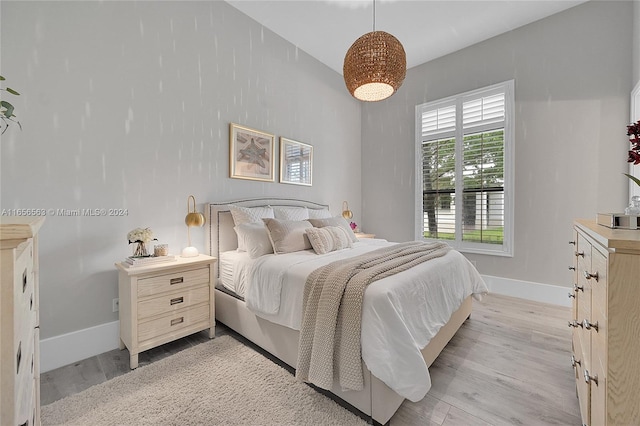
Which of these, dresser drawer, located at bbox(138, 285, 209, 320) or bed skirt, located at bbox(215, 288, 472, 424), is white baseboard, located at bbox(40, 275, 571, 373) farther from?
bed skirt, located at bbox(215, 288, 472, 424)

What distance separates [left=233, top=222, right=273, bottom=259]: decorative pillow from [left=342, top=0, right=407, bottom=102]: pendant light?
150 cm

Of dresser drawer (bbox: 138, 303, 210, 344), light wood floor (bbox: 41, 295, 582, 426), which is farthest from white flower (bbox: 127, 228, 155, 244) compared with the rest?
light wood floor (bbox: 41, 295, 582, 426)

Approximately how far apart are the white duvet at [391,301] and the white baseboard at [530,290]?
135 centimetres

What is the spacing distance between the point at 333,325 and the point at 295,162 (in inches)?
106

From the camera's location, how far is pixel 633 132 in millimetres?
1134

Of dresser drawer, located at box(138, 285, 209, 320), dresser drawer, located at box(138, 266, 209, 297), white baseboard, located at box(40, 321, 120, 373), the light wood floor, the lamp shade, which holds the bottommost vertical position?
the light wood floor

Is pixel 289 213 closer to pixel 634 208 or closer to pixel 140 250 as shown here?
pixel 140 250

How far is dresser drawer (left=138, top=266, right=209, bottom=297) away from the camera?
202 centimetres

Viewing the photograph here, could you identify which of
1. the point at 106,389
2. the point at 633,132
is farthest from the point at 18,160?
the point at 633,132

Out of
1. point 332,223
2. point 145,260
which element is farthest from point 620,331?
point 145,260

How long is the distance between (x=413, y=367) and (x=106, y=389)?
185cm

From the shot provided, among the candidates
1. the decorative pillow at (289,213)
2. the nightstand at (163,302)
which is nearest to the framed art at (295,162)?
the decorative pillow at (289,213)

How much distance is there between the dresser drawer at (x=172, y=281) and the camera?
2019mm

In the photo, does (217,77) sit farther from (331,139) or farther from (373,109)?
(373,109)
